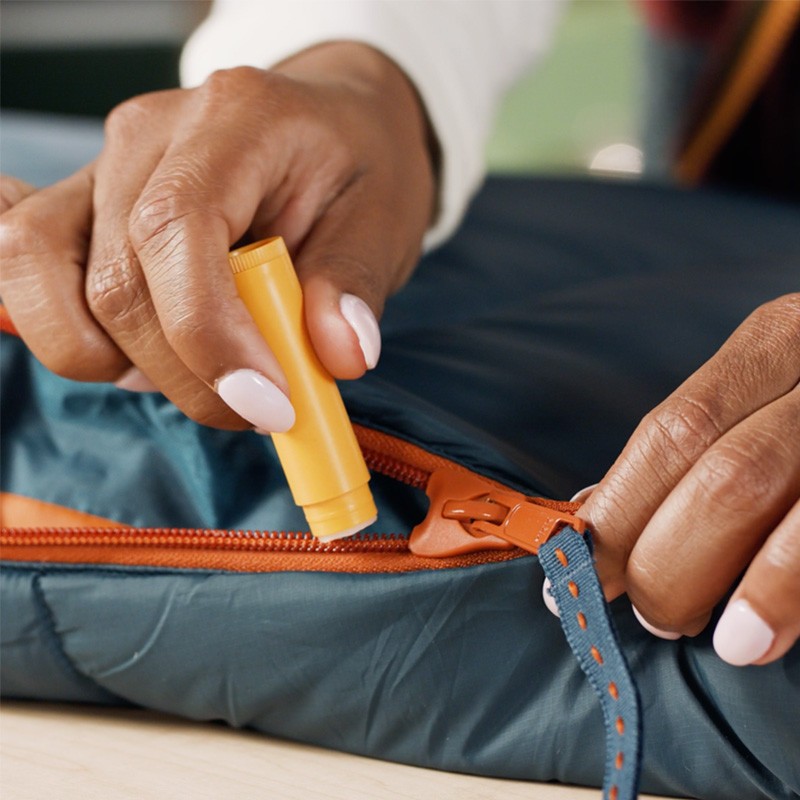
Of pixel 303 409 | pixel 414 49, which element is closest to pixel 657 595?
pixel 303 409

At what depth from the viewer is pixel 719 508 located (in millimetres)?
332

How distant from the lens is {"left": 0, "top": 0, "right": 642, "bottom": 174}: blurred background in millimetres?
1635

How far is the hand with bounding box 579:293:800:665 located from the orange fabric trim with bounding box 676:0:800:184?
0.69 metres

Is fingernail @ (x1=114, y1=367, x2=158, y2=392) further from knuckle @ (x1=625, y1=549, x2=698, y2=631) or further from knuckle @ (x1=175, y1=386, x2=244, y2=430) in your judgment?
knuckle @ (x1=625, y1=549, x2=698, y2=631)

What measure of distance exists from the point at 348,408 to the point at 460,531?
8 centimetres

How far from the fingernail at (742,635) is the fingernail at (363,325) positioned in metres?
0.16

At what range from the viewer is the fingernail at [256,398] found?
369 mm

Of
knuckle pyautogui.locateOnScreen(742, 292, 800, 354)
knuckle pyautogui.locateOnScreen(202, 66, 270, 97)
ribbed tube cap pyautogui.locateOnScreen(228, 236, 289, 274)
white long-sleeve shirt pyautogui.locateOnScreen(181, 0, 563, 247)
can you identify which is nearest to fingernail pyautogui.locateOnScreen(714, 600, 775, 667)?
knuckle pyautogui.locateOnScreen(742, 292, 800, 354)

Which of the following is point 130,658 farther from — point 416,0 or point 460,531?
point 416,0

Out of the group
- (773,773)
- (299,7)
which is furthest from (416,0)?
(773,773)

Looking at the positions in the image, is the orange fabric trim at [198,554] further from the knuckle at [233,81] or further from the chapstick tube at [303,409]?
the knuckle at [233,81]

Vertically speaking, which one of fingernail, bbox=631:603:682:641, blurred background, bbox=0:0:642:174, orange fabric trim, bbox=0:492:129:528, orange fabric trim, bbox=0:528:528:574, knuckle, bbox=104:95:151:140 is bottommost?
blurred background, bbox=0:0:642:174

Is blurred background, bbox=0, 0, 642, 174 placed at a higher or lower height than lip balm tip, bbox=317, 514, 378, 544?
lower

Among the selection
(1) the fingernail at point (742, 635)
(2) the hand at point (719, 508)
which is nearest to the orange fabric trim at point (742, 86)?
(2) the hand at point (719, 508)
